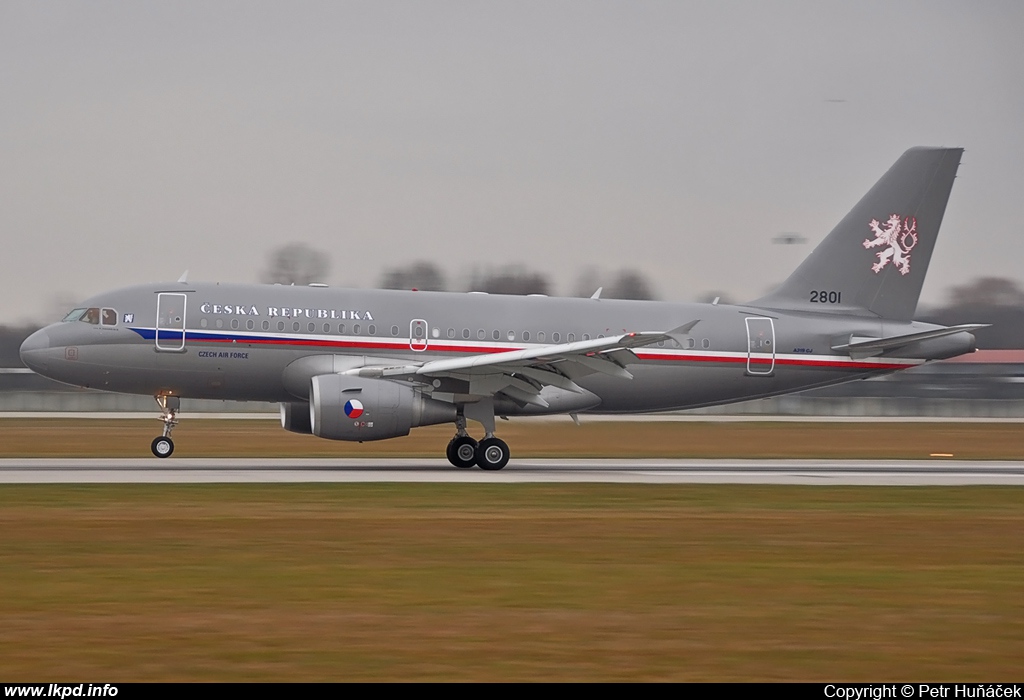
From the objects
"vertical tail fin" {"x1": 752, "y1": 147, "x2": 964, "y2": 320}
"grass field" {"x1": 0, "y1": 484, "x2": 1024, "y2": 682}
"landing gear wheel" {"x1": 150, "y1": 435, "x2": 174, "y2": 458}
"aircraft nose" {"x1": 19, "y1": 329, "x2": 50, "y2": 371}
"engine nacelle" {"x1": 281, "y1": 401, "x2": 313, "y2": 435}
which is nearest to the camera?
"grass field" {"x1": 0, "y1": 484, "x2": 1024, "y2": 682}

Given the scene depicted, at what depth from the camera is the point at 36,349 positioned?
2689cm

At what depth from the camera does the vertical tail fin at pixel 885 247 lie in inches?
1231

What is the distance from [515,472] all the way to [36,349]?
10799 mm

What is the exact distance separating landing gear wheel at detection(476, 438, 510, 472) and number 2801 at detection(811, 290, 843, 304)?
31.3 ft

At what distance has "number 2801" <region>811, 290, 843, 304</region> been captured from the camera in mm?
31281

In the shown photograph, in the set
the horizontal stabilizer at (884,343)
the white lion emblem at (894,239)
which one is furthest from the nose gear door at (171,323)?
the white lion emblem at (894,239)

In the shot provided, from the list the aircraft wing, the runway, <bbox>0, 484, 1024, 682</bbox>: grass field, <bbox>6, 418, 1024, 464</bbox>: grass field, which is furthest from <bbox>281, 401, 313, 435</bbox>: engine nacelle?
<bbox>0, 484, 1024, 682</bbox>: grass field

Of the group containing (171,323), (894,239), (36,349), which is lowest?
(36,349)

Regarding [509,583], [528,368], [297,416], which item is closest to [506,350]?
[528,368]

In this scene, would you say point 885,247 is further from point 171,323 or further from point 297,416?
point 171,323

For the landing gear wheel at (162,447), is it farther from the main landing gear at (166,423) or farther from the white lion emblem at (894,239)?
the white lion emblem at (894,239)

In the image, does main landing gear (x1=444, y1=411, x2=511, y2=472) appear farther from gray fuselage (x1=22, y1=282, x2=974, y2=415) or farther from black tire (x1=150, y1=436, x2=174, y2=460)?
black tire (x1=150, y1=436, x2=174, y2=460)

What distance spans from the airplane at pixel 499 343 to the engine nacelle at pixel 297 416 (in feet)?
0.16
